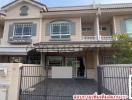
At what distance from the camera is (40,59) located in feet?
85.6

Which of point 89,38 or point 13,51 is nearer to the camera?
point 13,51

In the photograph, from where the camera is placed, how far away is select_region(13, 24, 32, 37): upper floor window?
2653cm

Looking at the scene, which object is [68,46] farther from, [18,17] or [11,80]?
[11,80]

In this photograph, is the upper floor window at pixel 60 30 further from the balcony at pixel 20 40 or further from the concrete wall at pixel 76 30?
the balcony at pixel 20 40

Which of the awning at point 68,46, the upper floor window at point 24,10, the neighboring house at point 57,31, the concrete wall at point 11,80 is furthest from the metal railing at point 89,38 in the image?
the concrete wall at point 11,80

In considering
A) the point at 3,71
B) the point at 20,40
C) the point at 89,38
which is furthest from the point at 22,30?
the point at 3,71

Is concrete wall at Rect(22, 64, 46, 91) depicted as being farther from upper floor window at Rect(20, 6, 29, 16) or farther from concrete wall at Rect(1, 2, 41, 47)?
upper floor window at Rect(20, 6, 29, 16)

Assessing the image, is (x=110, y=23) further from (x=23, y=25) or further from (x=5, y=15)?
(x=5, y=15)

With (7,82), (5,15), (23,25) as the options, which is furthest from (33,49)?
(7,82)

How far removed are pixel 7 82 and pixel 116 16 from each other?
743 inches

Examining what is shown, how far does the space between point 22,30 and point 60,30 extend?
5615 millimetres

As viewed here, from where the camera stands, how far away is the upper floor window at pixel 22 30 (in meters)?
26.5

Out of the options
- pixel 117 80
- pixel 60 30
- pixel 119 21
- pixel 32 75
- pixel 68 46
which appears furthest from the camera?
pixel 60 30

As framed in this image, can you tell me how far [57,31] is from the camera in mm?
26531
